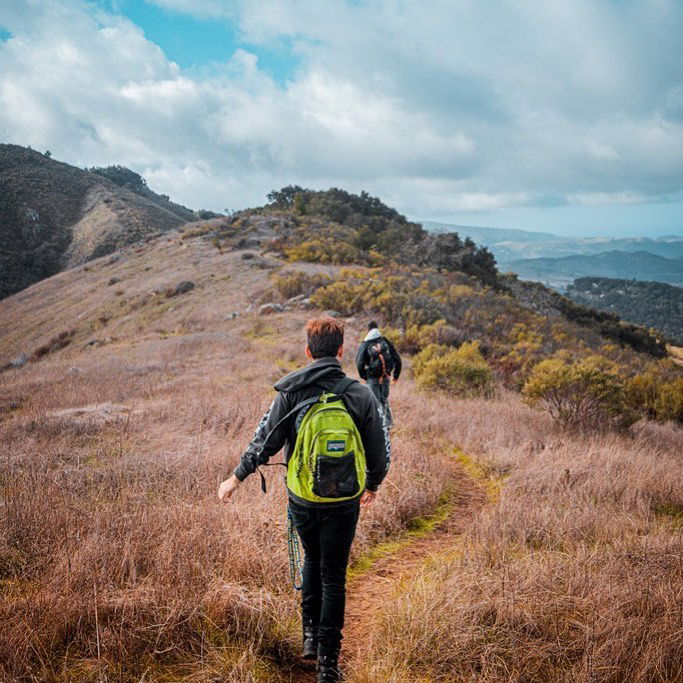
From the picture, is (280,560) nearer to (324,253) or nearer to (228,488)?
(228,488)

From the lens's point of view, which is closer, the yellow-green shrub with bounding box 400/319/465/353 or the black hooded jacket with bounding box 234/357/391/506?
the black hooded jacket with bounding box 234/357/391/506

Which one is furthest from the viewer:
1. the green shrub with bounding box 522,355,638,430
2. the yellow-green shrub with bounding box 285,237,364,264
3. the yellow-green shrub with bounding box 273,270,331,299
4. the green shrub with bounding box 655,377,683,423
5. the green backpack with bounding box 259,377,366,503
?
the yellow-green shrub with bounding box 285,237,364,264

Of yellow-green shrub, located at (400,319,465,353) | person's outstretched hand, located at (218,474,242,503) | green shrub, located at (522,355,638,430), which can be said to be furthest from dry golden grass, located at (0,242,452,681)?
yellow-green shrub, located at (400,319,465,353)

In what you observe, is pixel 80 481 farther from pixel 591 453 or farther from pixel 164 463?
pixel 591 453

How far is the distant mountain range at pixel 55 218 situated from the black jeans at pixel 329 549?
58150 millimetres

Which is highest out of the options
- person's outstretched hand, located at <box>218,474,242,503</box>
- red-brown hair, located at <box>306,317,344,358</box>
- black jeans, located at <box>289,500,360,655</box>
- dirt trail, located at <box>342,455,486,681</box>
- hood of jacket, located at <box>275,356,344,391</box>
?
red-brown hair, located at <box>306,317,344,358</box>

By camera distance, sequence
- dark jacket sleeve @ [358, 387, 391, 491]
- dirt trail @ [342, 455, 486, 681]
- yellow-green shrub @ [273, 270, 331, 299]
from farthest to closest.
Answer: yellow-green shrub @ [273, 270, 331, 299]
dirt trail @ [342, 455, 486, 681]
dark jacket sleeve @ [358, 387, 391, 491]

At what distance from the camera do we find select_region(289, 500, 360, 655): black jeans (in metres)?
2.50

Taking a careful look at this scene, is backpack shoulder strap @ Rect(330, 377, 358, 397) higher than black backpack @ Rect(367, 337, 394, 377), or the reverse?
backpack shoulder strap @ Rect(330, 377, 358, 397)

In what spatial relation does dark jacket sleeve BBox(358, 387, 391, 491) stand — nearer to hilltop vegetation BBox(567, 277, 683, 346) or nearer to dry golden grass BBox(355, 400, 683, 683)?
dry golden grass BBox(355, 400, 683, 683)

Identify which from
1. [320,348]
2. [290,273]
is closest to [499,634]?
[320,348]

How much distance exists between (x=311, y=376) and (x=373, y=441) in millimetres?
553

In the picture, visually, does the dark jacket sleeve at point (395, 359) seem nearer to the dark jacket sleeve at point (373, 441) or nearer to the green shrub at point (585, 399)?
the green shrub at point (585, 399)

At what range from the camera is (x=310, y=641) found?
8.90ft
